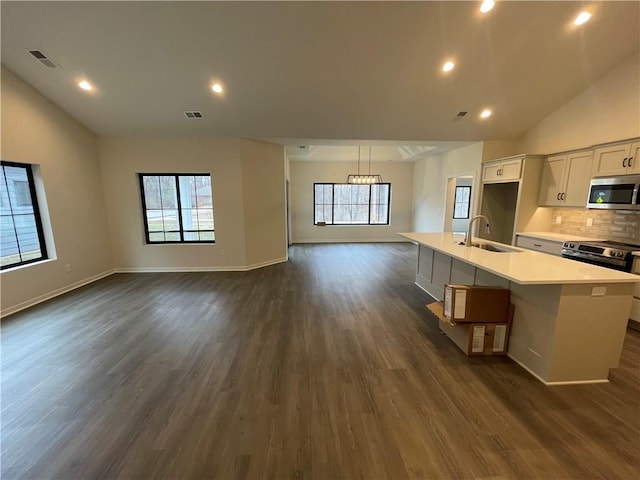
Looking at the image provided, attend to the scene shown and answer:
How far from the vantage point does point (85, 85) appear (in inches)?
152

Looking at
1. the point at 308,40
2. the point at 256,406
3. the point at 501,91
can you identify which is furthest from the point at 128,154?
the point at 501,91

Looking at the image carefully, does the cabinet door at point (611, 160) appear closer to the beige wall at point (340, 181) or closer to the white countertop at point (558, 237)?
the white countertop at point (558, 237)

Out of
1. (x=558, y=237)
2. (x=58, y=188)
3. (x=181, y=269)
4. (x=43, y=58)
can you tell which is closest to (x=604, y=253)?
(x=558, y=237)

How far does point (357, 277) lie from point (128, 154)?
5.11 m

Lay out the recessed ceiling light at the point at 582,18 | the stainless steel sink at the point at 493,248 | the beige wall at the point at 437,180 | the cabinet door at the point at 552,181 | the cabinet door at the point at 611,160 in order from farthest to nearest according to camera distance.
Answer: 1. the beige wall at the point at 437,180
2. the cabinet door at the point at 552,181
3. the cabinet door at the point at 611,160
4. the stainless steel sink at the point at 493,248
5. the recessed ceiling light at the point at 582,18

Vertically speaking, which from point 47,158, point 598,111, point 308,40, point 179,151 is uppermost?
point 308,40

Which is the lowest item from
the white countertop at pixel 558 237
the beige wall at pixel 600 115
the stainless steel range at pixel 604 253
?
the stainless steel range at pixel 604 253

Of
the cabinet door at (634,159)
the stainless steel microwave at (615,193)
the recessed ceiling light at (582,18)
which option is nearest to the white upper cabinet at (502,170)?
the stainless steel microwave at (615,193)

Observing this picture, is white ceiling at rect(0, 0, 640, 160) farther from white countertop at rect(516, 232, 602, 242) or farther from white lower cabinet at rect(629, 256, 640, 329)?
white lower cabinet at rect(629, 256, 640, 329)

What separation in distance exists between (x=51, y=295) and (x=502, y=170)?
7973 mm

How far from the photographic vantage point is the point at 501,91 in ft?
13.6

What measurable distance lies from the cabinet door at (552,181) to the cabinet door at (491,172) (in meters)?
0.71

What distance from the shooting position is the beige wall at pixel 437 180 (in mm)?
5734

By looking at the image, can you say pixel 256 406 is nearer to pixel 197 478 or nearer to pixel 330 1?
pixel 197 478
